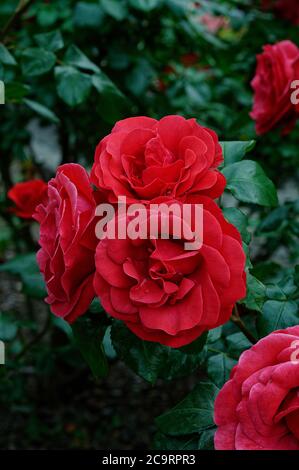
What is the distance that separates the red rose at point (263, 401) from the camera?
2.06 ft

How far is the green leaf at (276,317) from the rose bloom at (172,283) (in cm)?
23

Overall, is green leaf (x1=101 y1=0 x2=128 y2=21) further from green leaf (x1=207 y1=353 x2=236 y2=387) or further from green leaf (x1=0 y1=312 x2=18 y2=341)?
green leaf (x1=207 y1=353 x2=236 y2=387)

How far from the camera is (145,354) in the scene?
780mm

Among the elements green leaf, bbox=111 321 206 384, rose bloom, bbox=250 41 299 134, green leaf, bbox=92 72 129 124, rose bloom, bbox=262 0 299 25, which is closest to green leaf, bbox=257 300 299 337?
green leaf, bbox=111 321 206 384

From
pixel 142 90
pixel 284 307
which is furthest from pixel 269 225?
pixel 142 90

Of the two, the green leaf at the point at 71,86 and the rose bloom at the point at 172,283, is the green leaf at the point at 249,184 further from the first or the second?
the green leaf at the point at 71,86

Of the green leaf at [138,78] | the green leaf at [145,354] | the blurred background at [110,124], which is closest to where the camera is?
the green leaf at [145,354]

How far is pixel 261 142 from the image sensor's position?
2.05m

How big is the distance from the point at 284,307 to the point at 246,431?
31 centimetres

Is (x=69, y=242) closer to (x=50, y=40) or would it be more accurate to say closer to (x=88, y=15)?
(x=50, y=40)

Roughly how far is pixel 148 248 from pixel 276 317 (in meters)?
0.30

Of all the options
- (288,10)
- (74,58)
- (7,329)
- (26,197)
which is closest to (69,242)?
(74,58)

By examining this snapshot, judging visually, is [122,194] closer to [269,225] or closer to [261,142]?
[269,225]

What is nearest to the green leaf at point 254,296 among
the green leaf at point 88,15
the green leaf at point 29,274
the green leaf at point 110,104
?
the green leaf at point 110,104
